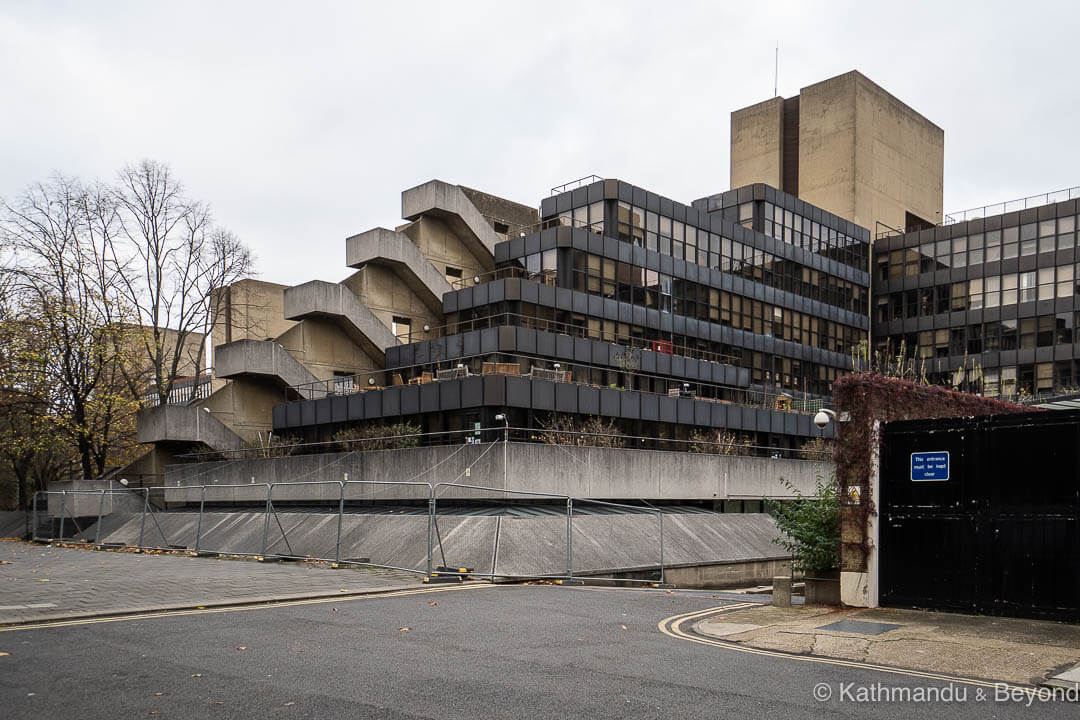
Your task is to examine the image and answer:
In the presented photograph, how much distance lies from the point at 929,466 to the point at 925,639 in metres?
3.77

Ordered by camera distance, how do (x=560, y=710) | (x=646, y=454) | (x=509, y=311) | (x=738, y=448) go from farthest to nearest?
1. (x=509, y=311)
2. (x=738, y=448)
3. (x=646, y=454)
4. (x=560, y=710)

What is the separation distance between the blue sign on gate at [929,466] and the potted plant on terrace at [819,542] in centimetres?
146

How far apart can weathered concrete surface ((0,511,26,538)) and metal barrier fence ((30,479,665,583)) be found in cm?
178

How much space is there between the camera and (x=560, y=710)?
7961 mm

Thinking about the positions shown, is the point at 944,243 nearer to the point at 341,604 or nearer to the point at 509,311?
the point at 509,311

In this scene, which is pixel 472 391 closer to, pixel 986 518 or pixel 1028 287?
pixel 986 518

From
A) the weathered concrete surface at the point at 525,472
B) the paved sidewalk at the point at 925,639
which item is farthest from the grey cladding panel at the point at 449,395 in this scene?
the paved sidewalk at the point at 925,639

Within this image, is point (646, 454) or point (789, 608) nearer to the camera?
point (789, 608)

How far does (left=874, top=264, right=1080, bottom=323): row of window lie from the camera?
6444 cm

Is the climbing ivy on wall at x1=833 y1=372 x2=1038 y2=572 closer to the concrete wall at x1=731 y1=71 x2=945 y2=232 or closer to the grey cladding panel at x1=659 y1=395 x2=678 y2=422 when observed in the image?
the grey cladding panel at x1=659 y1=395 x2=678 y2=422

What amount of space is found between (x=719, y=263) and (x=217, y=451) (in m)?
32.7

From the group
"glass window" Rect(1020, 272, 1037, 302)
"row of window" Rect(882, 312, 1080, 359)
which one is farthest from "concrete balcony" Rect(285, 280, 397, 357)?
"glass window" Rect(1020, 272, 1037, 302)

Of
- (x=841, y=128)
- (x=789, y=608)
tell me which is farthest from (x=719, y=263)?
(x=789, y=608)

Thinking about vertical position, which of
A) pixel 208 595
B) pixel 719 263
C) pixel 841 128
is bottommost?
pixel 208 595
